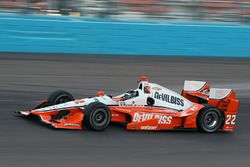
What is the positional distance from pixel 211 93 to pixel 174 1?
8.70m

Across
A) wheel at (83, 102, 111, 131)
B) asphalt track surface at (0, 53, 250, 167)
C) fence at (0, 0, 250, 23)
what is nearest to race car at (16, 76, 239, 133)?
wheel at (83, 102, 111, 131)

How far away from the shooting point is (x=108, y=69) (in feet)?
49.6

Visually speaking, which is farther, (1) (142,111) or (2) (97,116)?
(1) (142,111)

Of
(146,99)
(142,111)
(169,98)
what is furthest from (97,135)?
(169,98)

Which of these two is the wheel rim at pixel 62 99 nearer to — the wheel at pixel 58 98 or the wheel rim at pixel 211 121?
the wheel at pixel 58 98

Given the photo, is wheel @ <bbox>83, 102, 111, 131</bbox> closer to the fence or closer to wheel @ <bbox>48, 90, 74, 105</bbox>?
wheel @ <bbox>48, 90, 74, 105</bbox>

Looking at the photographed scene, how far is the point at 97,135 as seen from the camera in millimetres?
8234

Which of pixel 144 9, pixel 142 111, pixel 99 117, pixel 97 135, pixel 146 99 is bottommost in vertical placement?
pixel 97 135

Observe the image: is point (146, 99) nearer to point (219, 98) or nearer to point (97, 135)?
point (97, 135)

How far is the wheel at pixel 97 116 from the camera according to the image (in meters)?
8.29

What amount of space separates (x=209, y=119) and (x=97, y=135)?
5.80 ft

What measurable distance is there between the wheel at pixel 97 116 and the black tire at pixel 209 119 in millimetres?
1372

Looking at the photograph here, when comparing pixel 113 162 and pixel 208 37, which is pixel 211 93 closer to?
pixel 113 162

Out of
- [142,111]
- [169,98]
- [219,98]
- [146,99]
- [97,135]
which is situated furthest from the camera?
[219,98]
